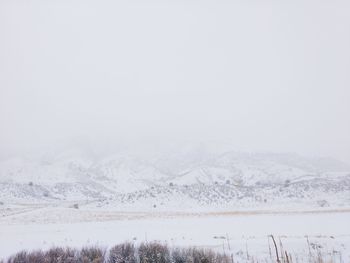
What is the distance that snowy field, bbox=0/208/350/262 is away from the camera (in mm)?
17344

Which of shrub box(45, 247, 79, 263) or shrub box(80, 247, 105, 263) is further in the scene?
shrub box(80, 247, 105, 263)

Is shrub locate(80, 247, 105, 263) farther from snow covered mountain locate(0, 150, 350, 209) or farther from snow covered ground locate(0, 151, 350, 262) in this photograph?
snow covered mountain locate(0, 150, 350, 209)

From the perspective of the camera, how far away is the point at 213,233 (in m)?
21.7

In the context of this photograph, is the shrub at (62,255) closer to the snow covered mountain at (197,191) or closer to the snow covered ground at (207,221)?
the snow covered ground at (207,221)

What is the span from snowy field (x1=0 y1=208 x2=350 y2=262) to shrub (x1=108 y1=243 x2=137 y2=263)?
2.44 metres

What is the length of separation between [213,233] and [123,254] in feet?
25.3

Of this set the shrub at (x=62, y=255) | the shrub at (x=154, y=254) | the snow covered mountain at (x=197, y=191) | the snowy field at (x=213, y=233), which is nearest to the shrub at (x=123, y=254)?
the shrub at (x=154, y=254)

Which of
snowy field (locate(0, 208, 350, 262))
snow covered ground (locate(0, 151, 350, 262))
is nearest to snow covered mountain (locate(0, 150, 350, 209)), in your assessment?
snow covered ground (locate(0, 151, 350, 262))

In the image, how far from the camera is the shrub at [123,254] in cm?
1494

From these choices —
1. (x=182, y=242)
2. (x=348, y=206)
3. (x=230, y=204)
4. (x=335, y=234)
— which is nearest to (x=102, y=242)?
(x=182, y=242)

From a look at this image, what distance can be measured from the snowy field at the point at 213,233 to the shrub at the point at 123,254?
244 centimetres

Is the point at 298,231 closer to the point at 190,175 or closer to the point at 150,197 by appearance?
the point at 150,197

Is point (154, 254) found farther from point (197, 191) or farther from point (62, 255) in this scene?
point (197, 191)

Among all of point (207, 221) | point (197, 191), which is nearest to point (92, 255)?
point (207, 221)
